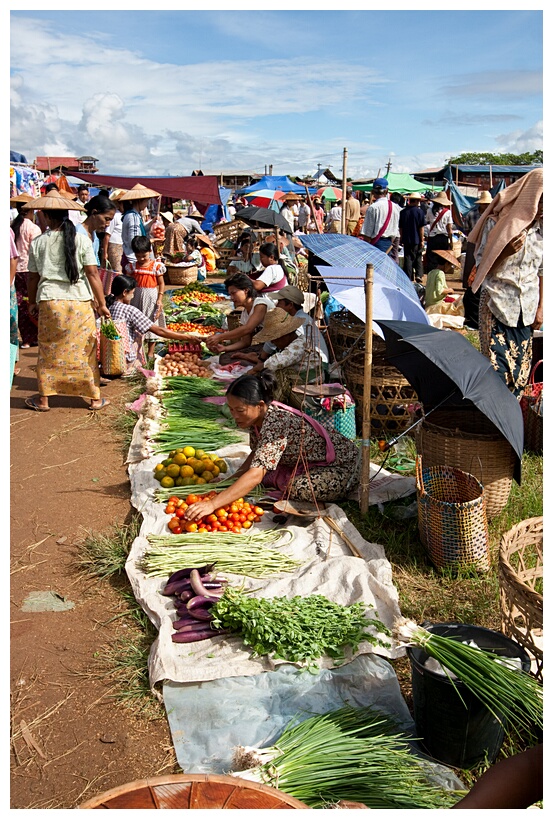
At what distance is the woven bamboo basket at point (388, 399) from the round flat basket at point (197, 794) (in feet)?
13.1

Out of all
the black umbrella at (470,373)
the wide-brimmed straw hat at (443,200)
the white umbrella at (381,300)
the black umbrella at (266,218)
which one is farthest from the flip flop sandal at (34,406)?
the wide-brimmed straw hat at (443,200)

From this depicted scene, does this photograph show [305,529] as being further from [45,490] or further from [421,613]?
[45,490]

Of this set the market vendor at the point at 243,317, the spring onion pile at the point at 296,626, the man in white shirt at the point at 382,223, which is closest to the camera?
the spring onion pile at the point at 296,626

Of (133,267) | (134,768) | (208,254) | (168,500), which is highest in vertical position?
(208,254)

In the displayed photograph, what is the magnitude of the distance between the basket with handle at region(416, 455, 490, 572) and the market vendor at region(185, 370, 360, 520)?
0.72 meters

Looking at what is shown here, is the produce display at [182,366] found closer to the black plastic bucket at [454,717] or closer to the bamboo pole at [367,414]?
the bamboo pole at [367,414]

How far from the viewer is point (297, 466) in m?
4.42

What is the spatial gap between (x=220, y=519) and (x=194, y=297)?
26.1ft

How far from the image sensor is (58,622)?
3.52 meters

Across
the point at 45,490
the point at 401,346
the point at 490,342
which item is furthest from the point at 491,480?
the point at 45,490

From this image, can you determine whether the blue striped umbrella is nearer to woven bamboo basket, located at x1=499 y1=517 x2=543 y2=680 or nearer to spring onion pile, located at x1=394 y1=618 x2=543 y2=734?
woven bamboo basket, located at x1=499 y1=517 x2=543 y2=680

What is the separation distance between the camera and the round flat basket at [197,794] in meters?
1.93

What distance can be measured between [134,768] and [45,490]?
284 cm

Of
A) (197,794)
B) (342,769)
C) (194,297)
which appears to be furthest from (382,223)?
(197,794)
